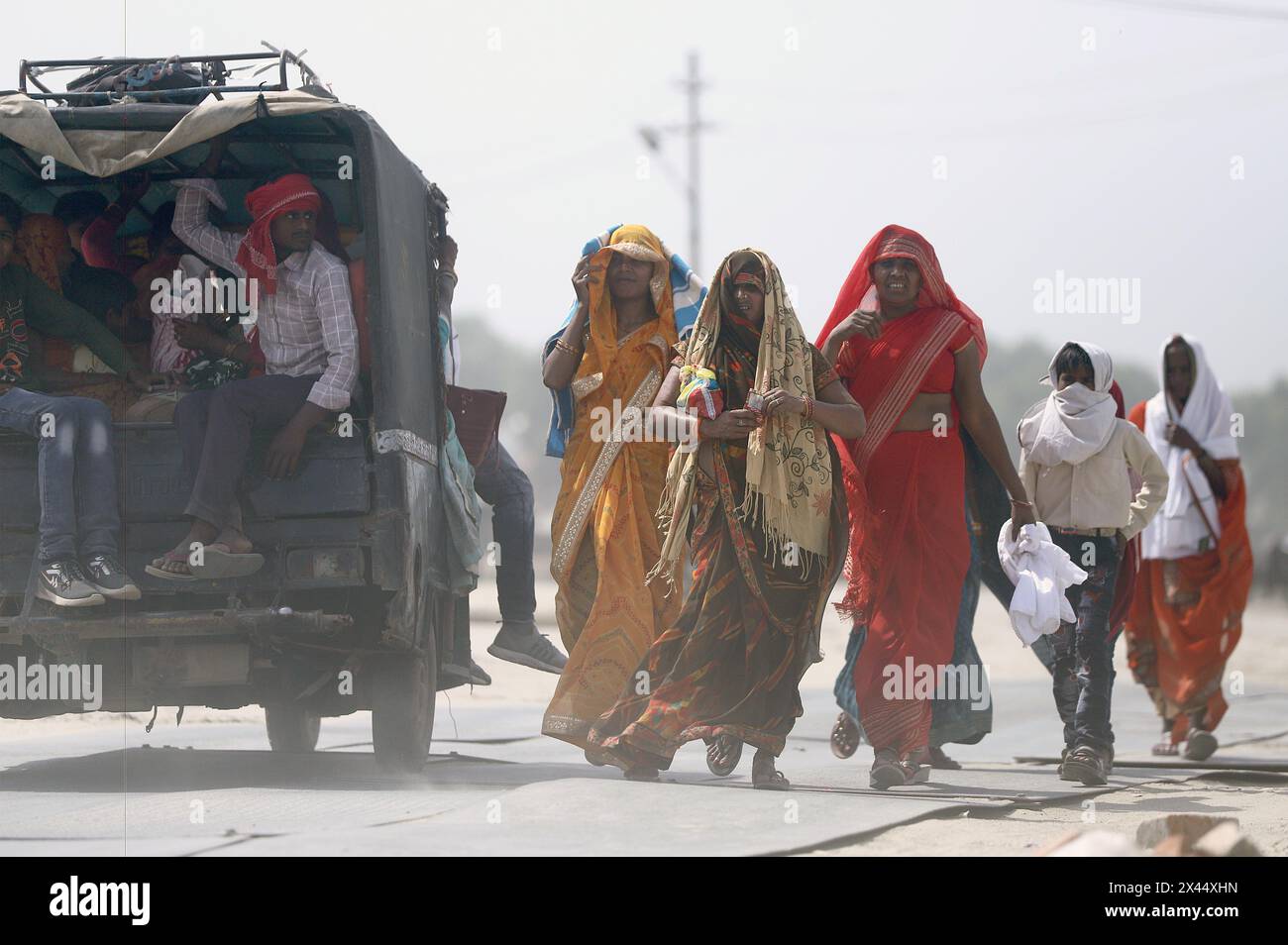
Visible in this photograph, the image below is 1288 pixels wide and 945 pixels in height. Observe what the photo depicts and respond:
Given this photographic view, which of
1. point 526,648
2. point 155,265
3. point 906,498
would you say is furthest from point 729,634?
point 155,265

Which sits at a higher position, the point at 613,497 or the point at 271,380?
the point at 271,380

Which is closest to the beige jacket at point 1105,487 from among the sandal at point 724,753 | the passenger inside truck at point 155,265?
the sandal at point 724,753

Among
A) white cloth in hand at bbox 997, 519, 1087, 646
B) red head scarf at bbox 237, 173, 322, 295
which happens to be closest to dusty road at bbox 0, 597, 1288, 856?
white cloth in hand at bbox 997, 519, 1087, 646

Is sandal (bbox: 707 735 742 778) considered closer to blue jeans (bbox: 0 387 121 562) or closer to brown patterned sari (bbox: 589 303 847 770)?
brown patterned sari (bbox: 589 303 847 770)

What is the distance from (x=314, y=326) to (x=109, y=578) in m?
1.41

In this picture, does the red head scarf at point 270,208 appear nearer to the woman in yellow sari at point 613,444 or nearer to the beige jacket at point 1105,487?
the woman in yellow sari at point 613,444

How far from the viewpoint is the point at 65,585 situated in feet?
25.3

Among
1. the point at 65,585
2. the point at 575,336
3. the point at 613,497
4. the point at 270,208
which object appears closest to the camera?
the point at 65,585

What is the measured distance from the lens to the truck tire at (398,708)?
28.0 ft

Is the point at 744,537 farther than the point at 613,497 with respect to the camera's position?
No

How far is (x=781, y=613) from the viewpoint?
7.98m

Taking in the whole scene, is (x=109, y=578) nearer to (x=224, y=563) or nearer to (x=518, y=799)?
(x=224, y=563)

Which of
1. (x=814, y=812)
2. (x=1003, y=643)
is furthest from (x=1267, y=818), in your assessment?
(x=1003, y=643)
